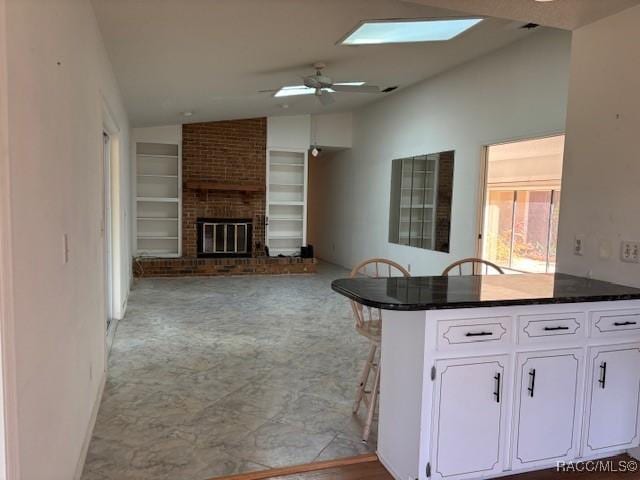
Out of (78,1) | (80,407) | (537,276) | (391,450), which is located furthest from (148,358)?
(537,276)

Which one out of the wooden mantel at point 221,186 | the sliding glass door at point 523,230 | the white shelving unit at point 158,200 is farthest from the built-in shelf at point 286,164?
the sliding glass door at point 523,230

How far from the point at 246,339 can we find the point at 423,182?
12.4 feet

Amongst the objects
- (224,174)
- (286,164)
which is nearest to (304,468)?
(224,174)

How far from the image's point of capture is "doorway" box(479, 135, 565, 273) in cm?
572

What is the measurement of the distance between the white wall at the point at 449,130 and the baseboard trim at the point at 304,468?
3.56 meters

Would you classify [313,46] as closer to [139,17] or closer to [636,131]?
[139,17]

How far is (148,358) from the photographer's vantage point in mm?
3682

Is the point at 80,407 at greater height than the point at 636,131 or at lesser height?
lesser

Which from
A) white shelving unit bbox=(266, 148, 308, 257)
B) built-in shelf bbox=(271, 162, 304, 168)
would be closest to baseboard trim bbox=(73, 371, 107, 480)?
white shelving unit bbox=(266, 148, 308, 257)

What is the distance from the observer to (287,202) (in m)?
8.94

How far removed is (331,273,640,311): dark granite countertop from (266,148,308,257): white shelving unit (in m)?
6.64

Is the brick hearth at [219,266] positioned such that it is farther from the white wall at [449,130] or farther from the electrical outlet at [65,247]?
the electrical outlet at [65,247]

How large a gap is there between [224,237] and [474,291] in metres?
6.62

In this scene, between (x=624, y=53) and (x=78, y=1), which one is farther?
(x=624, y=53)
